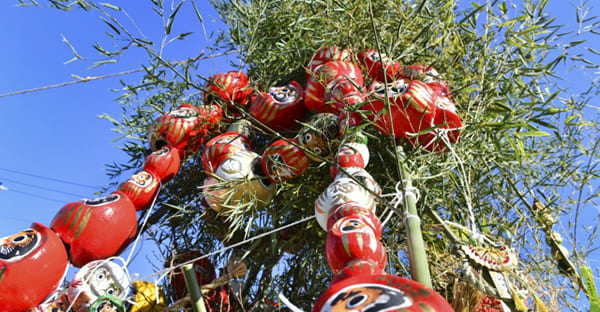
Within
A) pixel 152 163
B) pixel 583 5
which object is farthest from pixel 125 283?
pixel 583 5

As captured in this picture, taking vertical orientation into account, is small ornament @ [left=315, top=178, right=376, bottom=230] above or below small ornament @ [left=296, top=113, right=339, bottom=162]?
below

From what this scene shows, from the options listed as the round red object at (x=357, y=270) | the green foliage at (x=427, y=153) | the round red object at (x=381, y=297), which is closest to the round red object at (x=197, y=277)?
the green foliage at (x=427, y=153)

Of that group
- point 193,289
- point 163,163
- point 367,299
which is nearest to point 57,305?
point 163,163

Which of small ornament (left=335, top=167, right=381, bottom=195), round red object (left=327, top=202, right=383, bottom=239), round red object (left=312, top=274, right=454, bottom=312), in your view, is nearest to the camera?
round red object (left=312, top=274, right=454, bottom=312)

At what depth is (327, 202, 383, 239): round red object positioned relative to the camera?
1.08 m

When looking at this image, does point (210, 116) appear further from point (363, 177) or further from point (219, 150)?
point (363, 177)

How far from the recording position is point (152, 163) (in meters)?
1.69

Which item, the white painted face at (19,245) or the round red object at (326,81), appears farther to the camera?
the round red object at (326,81)

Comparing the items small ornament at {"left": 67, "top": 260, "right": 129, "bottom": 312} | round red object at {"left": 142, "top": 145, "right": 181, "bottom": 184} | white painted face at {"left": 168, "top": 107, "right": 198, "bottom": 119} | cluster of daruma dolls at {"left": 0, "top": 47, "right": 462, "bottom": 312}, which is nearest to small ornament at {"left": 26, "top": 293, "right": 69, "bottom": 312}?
cluster of daruma dolls at {"left": 0, "top": 47, "right": 462, "bottom": 312}

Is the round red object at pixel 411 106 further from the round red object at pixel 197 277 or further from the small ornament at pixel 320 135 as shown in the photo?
the round red object at pixel 197 277

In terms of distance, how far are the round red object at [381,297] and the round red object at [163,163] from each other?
1.08 metres

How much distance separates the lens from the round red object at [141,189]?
1610mm

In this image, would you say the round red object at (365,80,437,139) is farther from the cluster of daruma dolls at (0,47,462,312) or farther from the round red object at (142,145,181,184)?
the round red object at (142,145,181,184)

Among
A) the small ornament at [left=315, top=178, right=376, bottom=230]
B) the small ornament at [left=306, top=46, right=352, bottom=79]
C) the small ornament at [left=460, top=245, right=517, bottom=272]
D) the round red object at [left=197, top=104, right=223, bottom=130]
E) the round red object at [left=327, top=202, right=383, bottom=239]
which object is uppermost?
the small ornament at [left=306, top=46, right=352, bottom=79]
